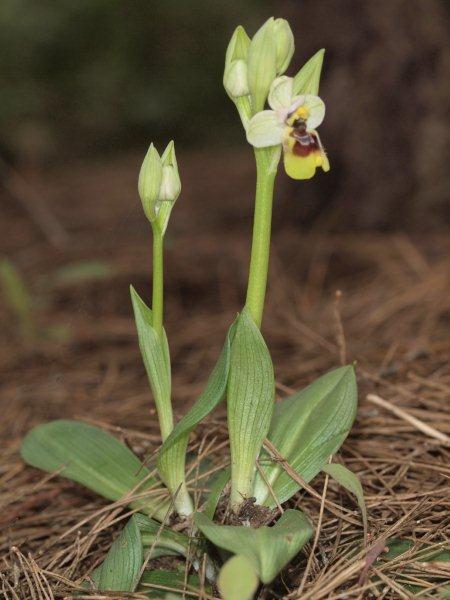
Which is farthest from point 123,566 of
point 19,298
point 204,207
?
point 204,207

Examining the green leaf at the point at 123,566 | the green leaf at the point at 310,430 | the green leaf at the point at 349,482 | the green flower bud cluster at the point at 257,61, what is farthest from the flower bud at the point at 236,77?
the green leaf at the point at 123,566

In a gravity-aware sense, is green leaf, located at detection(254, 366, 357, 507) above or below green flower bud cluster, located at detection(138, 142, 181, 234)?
below

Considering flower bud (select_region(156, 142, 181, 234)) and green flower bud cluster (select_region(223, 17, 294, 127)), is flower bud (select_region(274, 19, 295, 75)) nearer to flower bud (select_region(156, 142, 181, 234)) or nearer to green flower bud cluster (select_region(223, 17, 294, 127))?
green flower bud cluster (select_region(223, 17, 294, 127))

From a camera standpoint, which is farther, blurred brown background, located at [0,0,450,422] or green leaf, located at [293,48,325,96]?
blurred brown background, located at [0,0,450,422]

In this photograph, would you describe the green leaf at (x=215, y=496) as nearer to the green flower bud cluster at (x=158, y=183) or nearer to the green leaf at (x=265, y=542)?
the green leaf at (x=265, y=542)

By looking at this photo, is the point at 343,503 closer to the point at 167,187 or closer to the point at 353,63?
the point at 167,187

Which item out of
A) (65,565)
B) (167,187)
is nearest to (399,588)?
(65,565)

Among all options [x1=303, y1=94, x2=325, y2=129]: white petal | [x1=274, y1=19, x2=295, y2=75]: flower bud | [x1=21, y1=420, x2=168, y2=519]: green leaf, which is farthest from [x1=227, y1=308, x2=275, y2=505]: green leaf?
[x1=274, y1=19, x2=295, y2=75]: flower bud

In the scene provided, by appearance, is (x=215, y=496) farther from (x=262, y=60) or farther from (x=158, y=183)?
(x=262, y=60)
